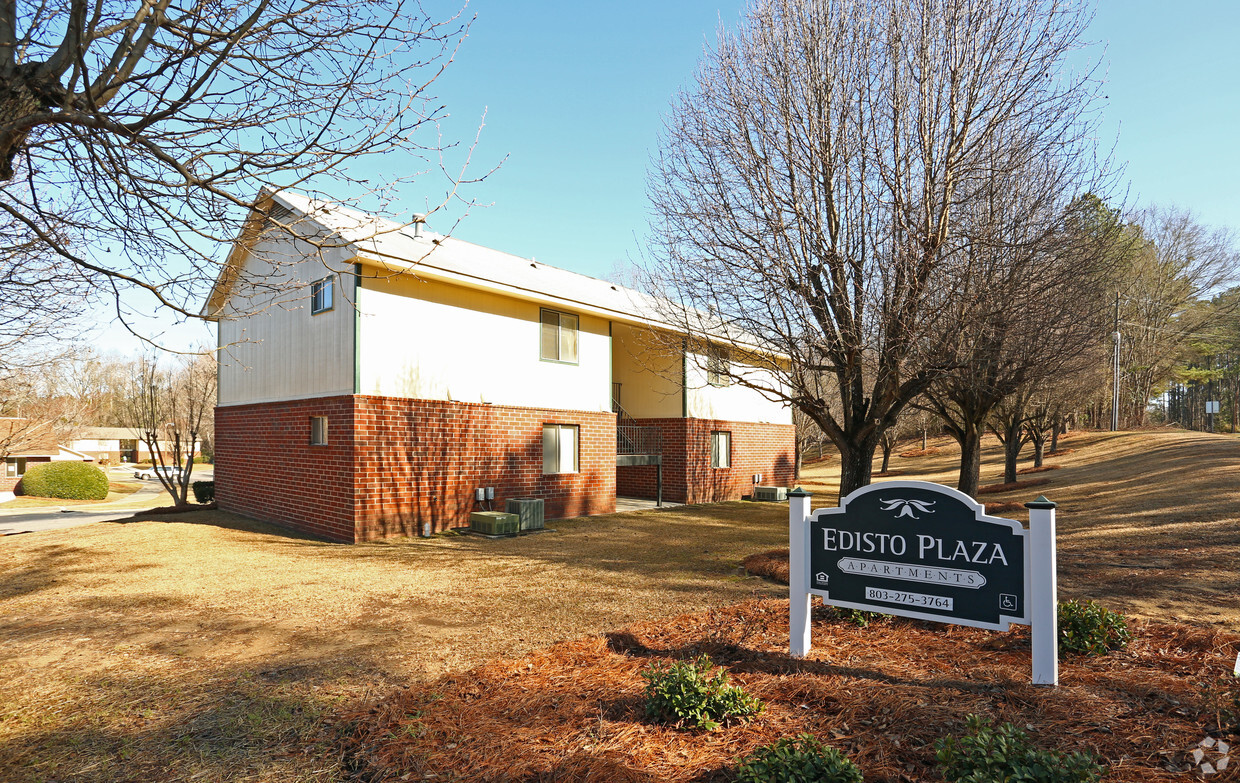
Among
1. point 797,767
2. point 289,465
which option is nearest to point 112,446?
point 289,465

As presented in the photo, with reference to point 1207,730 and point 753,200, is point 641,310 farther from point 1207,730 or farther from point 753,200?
point 1207,730

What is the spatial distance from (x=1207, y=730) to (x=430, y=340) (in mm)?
12345

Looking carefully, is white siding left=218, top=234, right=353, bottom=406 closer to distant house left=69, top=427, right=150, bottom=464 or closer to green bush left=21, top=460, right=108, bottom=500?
green bush left=21, top=460, right=108, bottom=500

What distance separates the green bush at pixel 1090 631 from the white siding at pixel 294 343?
10.3 m

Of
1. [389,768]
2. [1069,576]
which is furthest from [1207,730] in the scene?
[1069,576]

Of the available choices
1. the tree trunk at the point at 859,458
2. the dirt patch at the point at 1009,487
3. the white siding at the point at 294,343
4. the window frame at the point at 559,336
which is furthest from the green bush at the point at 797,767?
the dirt patch at the point at 1009,487

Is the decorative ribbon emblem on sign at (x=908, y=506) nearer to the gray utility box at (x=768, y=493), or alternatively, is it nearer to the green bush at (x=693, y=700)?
the green bush at (x=693, y=700)

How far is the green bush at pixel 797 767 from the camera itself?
9.42 ft

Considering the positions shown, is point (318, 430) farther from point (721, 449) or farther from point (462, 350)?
point (721, 449)

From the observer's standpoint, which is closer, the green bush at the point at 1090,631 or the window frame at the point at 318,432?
the green bush at the point at 1090,631

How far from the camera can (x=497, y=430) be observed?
1432 cm

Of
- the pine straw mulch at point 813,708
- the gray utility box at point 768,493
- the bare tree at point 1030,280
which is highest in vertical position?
the bare tree at point 1030,280

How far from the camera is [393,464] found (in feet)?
40.5

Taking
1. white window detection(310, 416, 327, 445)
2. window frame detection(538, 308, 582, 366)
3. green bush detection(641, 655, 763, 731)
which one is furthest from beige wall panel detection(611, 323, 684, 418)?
green bush detection(641, 655, 763, 731)
